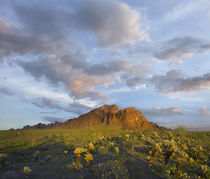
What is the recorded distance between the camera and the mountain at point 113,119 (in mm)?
63219

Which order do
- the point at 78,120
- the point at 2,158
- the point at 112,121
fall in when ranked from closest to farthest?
the point at 2,158 → the point at 112,121 → the point at 78,120

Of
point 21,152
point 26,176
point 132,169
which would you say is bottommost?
point 21,152

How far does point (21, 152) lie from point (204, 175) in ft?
76.0

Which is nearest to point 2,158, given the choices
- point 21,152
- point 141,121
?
point 21,152

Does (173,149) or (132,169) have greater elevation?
(173,149)

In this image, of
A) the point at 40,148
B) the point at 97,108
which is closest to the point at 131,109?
the point at 97,108

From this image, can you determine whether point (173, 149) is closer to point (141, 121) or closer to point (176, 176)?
point (176, 176)

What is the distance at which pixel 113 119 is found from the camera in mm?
66438

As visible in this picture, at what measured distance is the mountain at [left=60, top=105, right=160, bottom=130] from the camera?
63.2 metres

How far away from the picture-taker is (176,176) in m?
8.91

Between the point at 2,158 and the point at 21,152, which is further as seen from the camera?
the point at 21,152

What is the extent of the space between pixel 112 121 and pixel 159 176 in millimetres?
57176

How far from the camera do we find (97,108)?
260 ft

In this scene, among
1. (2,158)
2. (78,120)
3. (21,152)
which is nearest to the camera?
(2,158)
